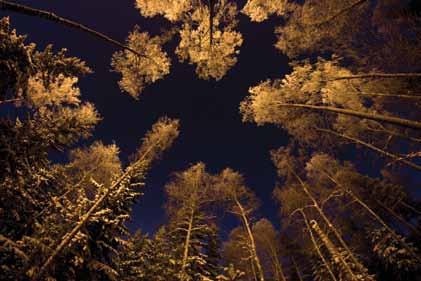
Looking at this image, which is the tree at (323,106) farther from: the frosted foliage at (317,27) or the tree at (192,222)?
the tree at (192,222)

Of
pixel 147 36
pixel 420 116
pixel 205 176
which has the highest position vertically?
pixel 205 176

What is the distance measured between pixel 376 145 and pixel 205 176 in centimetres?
1006

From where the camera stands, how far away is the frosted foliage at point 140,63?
8.20 m

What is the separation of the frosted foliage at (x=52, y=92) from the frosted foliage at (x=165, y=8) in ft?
12.1

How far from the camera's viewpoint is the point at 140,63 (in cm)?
826

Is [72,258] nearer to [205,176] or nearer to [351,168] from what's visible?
[205,176]

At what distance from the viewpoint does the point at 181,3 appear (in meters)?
9.03

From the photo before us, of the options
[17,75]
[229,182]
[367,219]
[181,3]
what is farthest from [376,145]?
[17,75]

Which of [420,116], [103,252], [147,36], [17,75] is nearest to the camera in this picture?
[17,75]

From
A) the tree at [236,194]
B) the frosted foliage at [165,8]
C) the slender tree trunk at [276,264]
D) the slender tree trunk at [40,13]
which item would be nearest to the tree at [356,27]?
the frosted foliage at [165,8]

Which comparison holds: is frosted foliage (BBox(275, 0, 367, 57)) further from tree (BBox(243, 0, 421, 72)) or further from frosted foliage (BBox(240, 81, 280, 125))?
frosted foliage (BBox(240, 81, 280, 125))

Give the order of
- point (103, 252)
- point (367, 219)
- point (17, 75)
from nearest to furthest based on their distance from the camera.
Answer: point (17, 75) < point (103, 252) < point (367, 219)

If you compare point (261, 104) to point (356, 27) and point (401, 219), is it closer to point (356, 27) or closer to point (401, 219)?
point (356, 27)

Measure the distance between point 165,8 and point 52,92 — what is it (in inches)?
198
